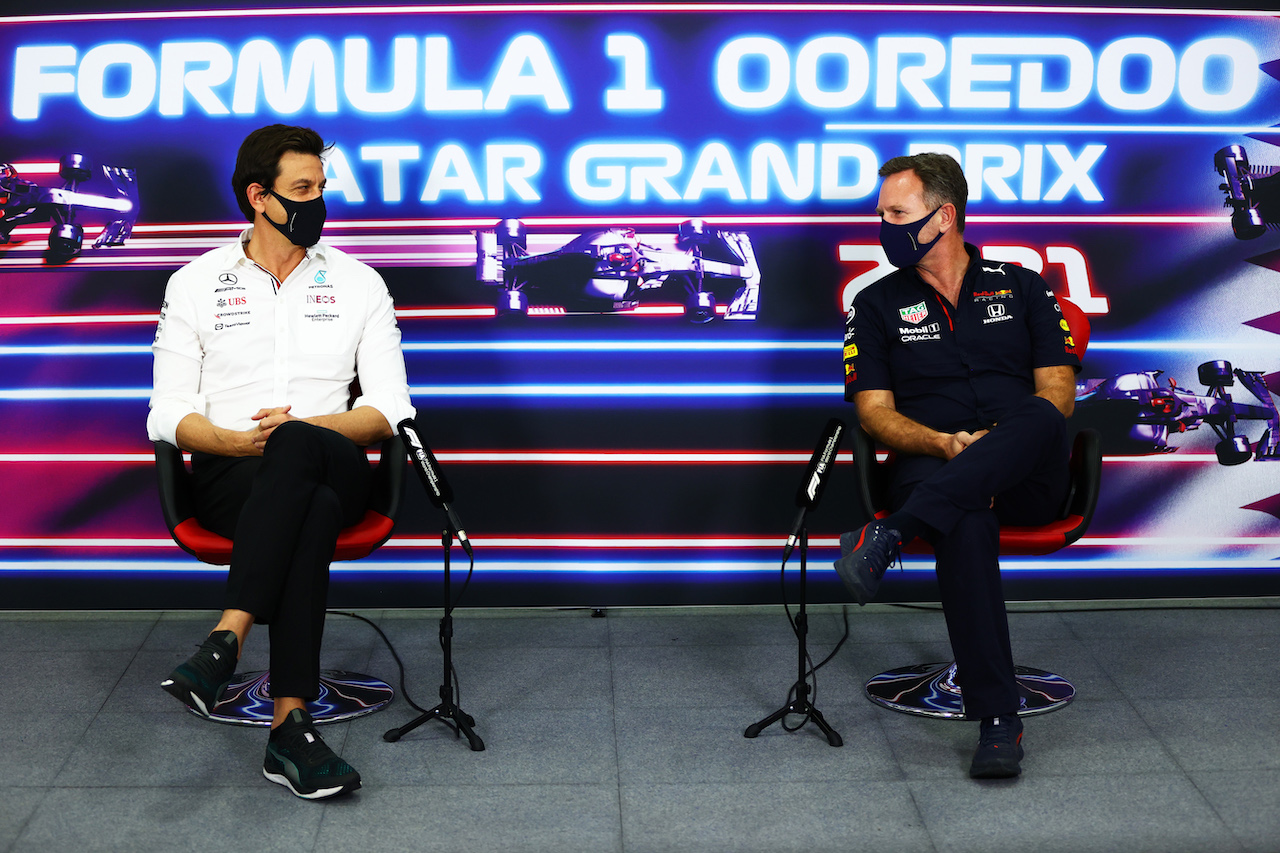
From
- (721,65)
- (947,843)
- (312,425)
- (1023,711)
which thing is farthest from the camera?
(721,65)

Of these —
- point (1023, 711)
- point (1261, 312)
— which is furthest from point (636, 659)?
point (1261, 312)

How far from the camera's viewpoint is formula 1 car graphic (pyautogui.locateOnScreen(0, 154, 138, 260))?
3555mm

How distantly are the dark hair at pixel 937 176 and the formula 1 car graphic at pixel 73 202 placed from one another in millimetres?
2290

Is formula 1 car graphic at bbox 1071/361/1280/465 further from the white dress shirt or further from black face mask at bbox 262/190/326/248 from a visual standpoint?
black face mask at bbox 262/190/326/248

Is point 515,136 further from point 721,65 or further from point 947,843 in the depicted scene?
point 947,843

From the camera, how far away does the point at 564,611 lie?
3684 mm

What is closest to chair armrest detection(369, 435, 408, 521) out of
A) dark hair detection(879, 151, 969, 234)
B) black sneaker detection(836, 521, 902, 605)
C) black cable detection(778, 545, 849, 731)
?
black cable detection(778, 545, 849, 731)

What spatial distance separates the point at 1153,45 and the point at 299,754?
125 inches

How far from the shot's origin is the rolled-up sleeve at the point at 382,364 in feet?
9.59

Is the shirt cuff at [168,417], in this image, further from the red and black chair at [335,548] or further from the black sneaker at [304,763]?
the black sneaker at [304,763]

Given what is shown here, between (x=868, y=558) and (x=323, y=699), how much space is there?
1405 millimetres

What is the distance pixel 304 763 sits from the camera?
2.45 m

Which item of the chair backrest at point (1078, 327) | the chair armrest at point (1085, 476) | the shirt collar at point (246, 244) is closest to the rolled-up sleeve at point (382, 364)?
the shirt collar at point (246, 244)

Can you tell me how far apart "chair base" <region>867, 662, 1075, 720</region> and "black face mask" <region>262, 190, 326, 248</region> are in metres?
1.84
